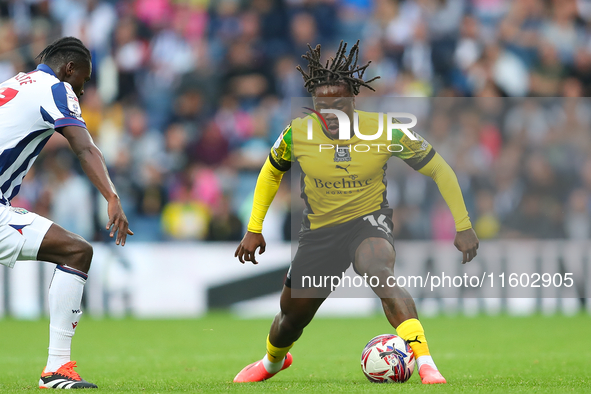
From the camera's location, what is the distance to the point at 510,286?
13.0 meters

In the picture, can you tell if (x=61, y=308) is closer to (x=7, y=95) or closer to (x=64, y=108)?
(x=64, y=108)

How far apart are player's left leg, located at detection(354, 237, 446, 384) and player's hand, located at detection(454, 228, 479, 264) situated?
19.7 inches

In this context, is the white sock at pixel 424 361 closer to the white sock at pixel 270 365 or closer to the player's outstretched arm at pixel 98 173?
the white sock at pixel 270 365

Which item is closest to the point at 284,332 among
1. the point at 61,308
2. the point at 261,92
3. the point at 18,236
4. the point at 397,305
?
the point at 397,305

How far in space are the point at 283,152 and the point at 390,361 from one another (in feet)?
5.86

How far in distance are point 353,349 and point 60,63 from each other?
4.79 meters


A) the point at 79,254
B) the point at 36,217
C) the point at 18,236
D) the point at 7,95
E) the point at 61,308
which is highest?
the point at 7,95

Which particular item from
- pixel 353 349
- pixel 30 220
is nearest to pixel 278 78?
pixel 353 349

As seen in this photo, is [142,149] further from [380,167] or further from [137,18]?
[380,167]

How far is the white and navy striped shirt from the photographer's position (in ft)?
17.8

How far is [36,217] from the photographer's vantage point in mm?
5527

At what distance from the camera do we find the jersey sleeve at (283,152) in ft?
20.5

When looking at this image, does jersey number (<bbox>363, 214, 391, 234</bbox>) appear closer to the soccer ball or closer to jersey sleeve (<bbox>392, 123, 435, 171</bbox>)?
jersey sleeve (<bbox>392, 123, 435, 171</bbox>)

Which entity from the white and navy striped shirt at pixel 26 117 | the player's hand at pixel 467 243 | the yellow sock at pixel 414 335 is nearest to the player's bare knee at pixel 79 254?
the white and navy striped shirt at pixel 26 117
